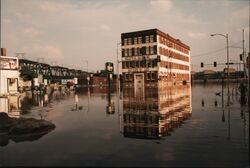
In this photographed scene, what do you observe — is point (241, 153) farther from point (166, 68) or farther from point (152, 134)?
point (166, 68)

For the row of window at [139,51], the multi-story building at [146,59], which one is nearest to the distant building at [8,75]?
the multi-story building at [146,59]

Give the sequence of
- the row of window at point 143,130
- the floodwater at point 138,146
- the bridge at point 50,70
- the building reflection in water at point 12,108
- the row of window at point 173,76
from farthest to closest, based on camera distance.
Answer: the bridge at point 50,70 → the row of window at point 173,76 → the building reflection in water at point 12,108 → the row of window at point 143,130 → the floodwater at point 138,146

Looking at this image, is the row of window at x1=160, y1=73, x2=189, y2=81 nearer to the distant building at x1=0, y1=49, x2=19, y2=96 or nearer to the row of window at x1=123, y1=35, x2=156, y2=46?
the row of window at x1=123, y1=35, x2=156, y2=46

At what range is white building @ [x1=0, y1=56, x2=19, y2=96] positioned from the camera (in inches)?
2566

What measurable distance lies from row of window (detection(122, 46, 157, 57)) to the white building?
30457 mm

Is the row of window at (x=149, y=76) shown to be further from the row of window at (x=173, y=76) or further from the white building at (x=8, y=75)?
the white building at (x=8, y=75)

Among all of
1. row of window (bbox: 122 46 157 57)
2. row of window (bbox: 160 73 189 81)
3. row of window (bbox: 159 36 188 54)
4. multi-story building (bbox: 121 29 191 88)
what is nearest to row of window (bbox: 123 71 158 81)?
multi-story building (bbox: 121 29 191 88)

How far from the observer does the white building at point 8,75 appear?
65.2 m

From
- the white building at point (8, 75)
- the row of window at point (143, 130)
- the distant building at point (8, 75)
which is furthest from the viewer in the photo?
the distant building at point (8, 75)

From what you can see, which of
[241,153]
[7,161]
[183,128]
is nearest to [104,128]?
[183,128]

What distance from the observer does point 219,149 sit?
9703 mm

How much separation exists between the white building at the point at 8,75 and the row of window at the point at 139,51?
3046cm

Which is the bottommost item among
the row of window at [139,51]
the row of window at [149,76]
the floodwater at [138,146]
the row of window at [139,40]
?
the floodwater at [138,146]

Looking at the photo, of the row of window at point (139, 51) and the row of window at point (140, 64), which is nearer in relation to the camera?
the row of window at point (140, 64)
